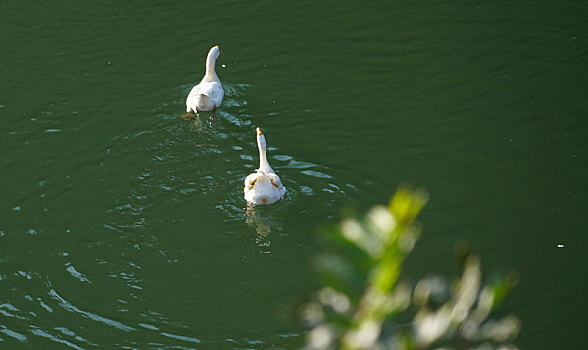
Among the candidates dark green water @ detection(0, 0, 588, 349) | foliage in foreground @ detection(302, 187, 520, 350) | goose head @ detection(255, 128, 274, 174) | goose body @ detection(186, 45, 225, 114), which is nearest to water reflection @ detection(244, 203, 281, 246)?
dark green water @ detection(0, 0, 588, 349)

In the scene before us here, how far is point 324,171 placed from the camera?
849 cm

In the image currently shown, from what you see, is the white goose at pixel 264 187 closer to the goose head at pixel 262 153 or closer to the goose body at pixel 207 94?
the goose head at pixel 262 153

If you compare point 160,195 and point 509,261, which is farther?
point 160,195

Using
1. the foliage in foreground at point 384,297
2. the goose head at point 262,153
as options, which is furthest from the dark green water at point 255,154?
the foliage in foreground at point 384,297

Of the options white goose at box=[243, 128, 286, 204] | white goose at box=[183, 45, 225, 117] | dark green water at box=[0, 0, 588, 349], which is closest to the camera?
dark green water at box=[0, 0, 588, 349]

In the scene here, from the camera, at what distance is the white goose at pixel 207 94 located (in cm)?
977

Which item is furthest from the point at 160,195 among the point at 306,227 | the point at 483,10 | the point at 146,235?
the point at 483,10

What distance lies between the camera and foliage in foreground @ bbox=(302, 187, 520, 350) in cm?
91

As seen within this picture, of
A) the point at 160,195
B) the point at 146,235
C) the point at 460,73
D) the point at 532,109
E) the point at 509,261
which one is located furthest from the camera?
the point at 460,73

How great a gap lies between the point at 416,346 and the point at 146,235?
691 cm

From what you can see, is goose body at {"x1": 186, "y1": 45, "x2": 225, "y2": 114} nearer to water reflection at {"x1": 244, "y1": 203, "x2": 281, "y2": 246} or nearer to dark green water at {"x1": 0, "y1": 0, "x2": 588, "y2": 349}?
dark green water at {"x1": 0, "y1": 0, "x2": 588, "y2": 349}

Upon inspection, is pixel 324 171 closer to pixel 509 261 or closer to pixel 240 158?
pixel 240 158

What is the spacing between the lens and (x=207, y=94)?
9.77 meters

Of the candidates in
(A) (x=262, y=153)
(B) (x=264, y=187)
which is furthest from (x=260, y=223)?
(A) (x=262, y=153)
